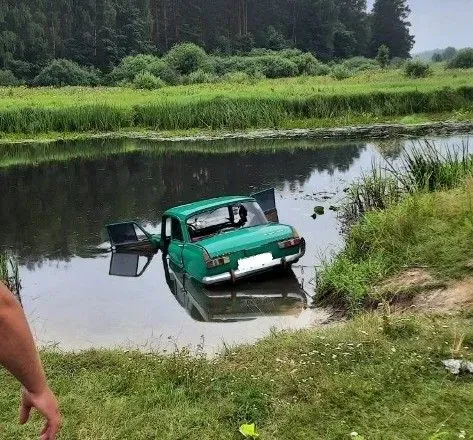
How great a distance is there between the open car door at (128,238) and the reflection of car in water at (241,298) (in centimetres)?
191

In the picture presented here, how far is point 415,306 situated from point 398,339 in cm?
181

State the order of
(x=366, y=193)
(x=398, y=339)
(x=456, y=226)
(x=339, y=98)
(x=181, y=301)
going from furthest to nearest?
(x=339, y=98)
(x=366, y=193)
(x=181, y=301)
(x=456, y=226)
(x=398, y=339)

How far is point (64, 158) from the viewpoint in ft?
90.7

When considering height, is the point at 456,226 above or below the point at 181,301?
above

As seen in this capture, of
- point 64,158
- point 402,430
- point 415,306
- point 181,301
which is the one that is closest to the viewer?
point 402,430

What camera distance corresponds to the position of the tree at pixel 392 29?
354 ft

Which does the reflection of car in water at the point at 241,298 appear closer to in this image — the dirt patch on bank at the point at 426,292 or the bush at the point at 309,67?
the dirt patch on bank at the point at 426,292

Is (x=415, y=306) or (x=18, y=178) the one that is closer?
(x=415, y=306)

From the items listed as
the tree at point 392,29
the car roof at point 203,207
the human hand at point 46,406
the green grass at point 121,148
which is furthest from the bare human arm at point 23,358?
the tree at point 392,29

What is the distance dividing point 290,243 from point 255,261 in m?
0.73

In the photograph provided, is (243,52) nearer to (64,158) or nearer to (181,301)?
(64,158)

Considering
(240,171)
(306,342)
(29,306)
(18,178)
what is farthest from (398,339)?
(18,178)

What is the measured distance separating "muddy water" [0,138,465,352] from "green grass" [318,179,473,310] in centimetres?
61

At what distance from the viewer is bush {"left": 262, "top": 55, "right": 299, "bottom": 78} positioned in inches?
2499
